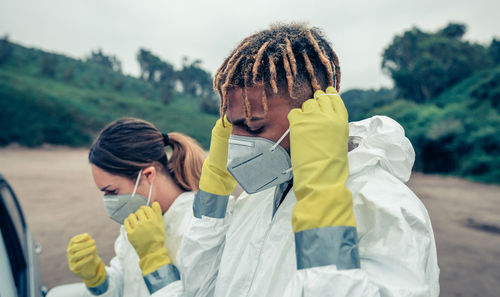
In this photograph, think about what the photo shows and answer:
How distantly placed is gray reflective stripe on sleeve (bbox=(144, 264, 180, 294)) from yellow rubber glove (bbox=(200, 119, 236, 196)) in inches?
19.5

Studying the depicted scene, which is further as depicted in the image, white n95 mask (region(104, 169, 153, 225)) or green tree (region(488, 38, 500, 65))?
green tree (region(488, 38, 500, 65))

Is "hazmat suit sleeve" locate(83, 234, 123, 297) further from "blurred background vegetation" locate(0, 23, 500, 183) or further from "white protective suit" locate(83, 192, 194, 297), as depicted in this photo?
"blurred background vegetation" locate(0, 23, 500, 183)

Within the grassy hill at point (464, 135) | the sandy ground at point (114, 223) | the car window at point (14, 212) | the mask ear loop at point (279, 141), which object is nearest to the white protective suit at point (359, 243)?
the mask ear loop at point (279, 141)

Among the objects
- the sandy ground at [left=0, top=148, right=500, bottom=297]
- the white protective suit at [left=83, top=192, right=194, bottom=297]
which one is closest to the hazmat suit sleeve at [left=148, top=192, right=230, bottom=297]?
the white protective suit at [left=83, top=192, right=194, bottom=297]

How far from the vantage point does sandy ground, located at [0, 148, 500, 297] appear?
429 centimetres

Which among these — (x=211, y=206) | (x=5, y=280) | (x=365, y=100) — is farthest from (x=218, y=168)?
(x=365, y=100)

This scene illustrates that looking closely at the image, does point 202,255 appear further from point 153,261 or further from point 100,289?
point 100,289

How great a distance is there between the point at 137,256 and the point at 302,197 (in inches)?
56.7

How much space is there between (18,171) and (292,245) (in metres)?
14.0

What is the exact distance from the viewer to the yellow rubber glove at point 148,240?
1.70 metres

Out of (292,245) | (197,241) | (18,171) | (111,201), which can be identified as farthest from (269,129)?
(18,171)

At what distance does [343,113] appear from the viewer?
1071 millimetres

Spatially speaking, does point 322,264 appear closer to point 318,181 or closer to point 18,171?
point 318,181

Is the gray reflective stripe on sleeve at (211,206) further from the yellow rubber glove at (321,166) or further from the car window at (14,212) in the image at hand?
the car window at (14,212)
